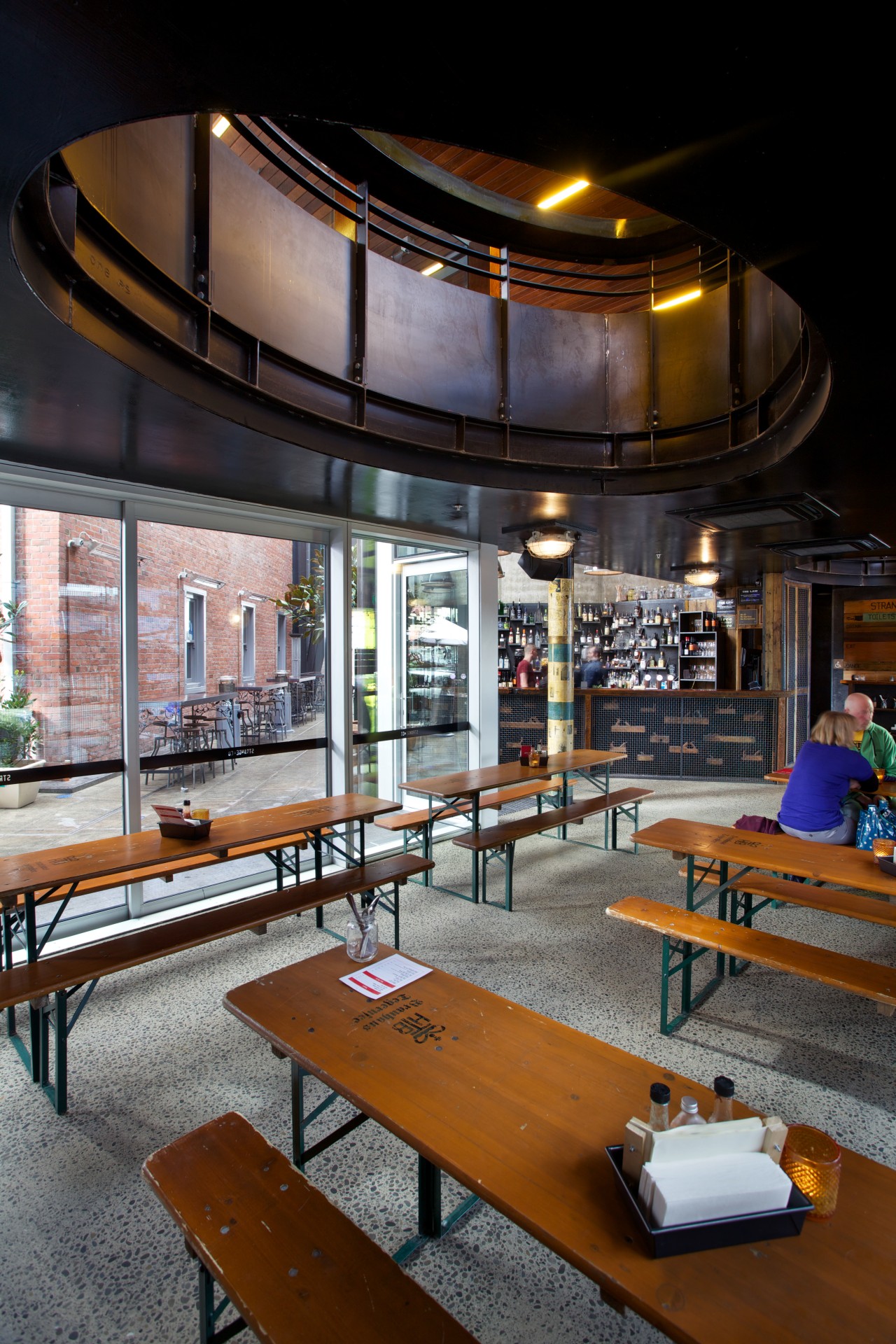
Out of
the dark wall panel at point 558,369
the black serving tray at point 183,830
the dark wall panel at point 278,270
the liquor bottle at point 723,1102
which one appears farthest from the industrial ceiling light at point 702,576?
the liquor bottle at point 723,1102

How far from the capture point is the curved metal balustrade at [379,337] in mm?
2518

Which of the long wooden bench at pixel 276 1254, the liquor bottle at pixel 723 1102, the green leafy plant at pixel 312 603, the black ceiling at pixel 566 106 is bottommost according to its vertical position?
the long wooden bench at pixel 276 1254

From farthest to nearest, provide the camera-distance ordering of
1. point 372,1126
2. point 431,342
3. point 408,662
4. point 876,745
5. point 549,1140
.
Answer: point 408,662, point 876,745, point 431,342, point 372,1126, point 549,1140

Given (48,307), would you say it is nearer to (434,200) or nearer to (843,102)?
(843,102)

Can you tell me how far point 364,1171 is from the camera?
88.7 inches

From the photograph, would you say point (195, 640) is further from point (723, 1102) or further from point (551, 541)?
→ point (723, 1102)

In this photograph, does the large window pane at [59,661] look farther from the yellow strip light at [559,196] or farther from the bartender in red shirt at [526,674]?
the bartender in red shirt at [526,674]

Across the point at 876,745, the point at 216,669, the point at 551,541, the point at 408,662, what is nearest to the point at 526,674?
the point at 408,662

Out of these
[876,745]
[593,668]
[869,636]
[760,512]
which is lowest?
[876,745]

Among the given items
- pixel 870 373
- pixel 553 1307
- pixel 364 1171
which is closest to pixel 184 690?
pixel 364 1171

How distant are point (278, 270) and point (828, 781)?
4443 mm

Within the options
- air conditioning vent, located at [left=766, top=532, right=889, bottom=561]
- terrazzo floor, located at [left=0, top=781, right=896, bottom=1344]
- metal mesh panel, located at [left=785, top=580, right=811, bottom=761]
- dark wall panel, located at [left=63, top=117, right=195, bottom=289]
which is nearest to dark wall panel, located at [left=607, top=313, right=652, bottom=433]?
air conditioning vent, located at [left=766, top=532, right=889, bottom=561]

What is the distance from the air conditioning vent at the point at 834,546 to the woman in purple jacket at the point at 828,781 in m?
3.07

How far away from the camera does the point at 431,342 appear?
175 inches
